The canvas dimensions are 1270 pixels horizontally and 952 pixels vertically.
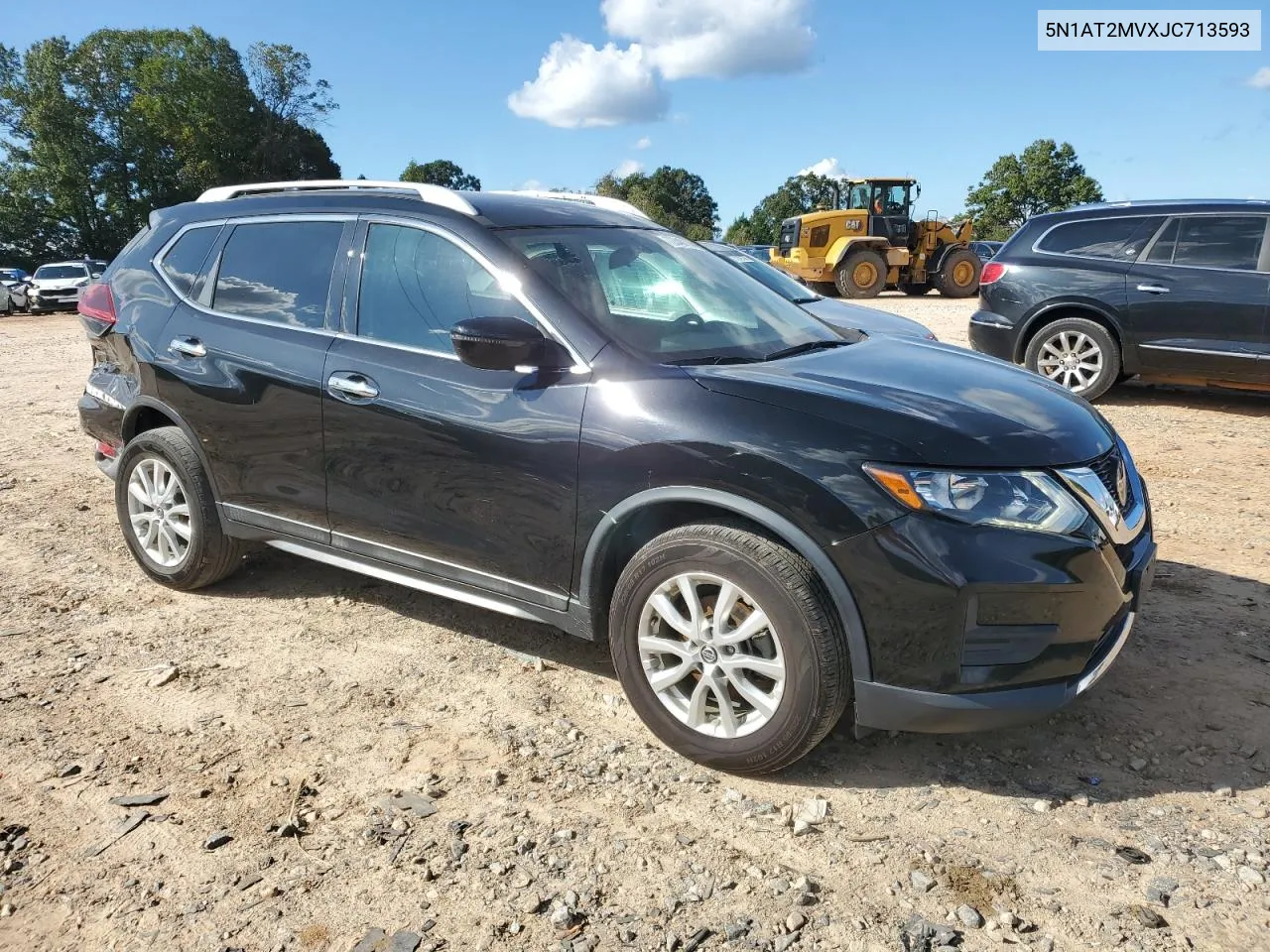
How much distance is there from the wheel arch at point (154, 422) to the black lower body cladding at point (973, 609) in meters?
2.96

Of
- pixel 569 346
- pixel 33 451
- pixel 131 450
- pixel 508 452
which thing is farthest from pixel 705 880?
pixel 33 451

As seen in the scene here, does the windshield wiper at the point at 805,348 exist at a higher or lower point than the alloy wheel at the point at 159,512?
higher

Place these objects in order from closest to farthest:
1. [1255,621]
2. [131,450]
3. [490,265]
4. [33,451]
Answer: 1. [490,265]
2. [1255,621]
3. [131,450]
4. [33,451]

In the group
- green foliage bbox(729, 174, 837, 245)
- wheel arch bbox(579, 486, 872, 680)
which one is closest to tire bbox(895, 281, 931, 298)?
wheel arch bbox(579, 486, 872, 680)

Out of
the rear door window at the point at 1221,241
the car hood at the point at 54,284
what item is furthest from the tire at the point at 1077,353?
the car hood at the point at 54,284

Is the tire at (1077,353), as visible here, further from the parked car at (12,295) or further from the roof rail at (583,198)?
the parked car at (12,295)

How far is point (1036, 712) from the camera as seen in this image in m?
2.73

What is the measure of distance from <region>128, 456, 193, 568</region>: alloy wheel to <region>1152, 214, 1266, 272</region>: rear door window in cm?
799

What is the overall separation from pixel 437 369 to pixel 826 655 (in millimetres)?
1699

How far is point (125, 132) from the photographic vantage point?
55.8 metres

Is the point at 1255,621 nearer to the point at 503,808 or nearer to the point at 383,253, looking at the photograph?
the point at 503,808

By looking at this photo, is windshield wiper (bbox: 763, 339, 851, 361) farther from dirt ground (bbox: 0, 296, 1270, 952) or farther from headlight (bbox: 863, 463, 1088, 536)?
dirt ground (bbox: 0, 296, 1270, 952)

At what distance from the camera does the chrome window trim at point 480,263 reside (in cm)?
322

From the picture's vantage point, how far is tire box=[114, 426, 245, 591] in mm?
4320
